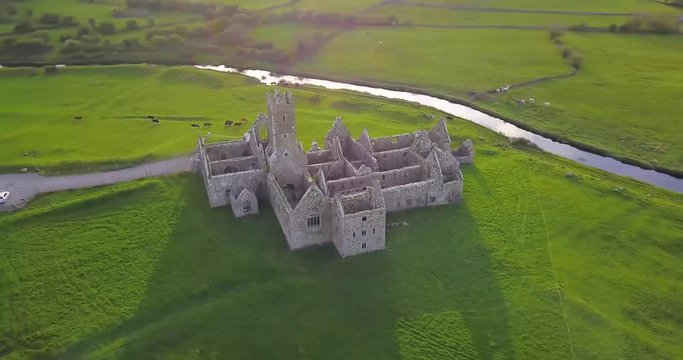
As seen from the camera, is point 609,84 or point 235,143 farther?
point 609,84

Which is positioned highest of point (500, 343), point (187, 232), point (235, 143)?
point (235, 143)

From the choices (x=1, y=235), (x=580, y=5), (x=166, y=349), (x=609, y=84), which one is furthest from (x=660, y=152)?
(x=580, y=5)

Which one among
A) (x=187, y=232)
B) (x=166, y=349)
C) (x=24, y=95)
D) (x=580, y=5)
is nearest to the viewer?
(x=166, y=349)

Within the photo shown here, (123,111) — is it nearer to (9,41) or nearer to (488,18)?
(9,41)

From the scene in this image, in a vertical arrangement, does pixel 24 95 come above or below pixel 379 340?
above

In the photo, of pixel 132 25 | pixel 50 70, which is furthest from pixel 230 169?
pixel 132 25

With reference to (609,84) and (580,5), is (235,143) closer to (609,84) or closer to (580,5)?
(609,84)

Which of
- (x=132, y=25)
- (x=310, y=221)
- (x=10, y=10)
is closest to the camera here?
(x=310, y=221)

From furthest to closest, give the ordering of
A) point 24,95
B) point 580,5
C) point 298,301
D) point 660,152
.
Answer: point 580,5, point 24,95, point 660,152, point 298,301
